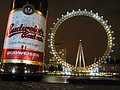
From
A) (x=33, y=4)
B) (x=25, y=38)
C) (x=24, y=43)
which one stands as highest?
(x=33, y=4)

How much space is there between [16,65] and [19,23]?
131 centimetres

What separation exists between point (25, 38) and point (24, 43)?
0.17 metres

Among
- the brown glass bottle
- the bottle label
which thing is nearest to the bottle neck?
the brown glass bottle

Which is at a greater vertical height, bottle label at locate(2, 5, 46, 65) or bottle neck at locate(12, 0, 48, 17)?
bottle neck at locate(12, 0, 48, 17)

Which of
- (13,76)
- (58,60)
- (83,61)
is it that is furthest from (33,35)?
(83,61)

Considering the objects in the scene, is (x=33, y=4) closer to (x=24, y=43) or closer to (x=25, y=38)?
(x=25, y=38)

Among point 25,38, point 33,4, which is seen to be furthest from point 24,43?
point 33,4

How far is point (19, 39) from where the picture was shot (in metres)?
6.42

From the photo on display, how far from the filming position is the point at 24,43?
6.34 m

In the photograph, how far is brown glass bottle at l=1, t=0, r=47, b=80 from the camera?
6.19 m

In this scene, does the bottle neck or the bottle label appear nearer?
the bottle label

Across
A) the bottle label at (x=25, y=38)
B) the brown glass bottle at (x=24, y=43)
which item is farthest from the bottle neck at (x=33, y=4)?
the bottle label at (x=25, y=38)

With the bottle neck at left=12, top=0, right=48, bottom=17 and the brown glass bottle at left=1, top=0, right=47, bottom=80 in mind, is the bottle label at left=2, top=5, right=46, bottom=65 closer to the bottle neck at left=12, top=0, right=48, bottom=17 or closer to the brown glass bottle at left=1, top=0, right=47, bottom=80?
the brown glass bottle at left=1, top=0, right=47, bottom=80

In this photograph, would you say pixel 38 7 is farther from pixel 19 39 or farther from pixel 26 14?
pixel 19 39
